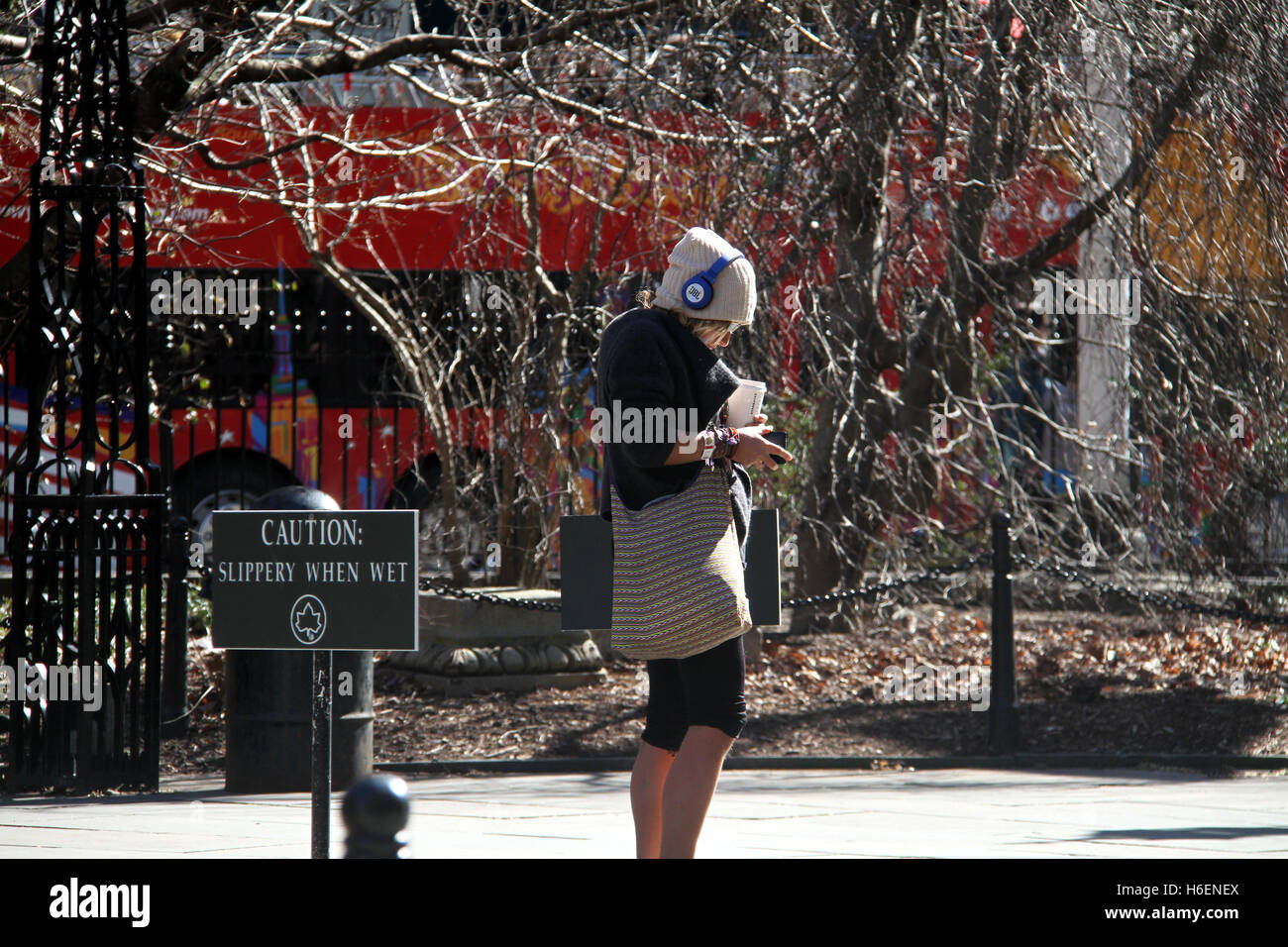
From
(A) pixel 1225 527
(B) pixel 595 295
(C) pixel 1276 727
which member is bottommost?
(C) pixel 1276 727

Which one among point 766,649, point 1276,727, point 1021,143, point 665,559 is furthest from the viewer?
point 766,649

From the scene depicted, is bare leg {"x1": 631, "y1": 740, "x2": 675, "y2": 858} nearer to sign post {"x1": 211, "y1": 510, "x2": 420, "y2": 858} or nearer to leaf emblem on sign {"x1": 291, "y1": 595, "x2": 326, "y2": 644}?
sign post {"x1": 211, "y1": 510, "x2": 420, "y2": 858}

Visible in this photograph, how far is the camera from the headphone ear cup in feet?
15.1

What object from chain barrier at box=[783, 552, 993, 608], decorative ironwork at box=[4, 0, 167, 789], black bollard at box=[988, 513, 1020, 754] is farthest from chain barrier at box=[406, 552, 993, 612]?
decorative ironwork at box=[4, 0, 167, 789]

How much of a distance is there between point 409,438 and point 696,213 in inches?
148

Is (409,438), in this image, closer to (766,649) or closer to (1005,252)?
(766,649)

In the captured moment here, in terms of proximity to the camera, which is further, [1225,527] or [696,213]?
[696,213]

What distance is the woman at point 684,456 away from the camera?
173 inches

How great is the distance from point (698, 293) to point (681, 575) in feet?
2.67

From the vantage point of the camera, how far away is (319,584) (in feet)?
15.9

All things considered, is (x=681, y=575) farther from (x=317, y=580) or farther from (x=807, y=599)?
(x=807, y=599)

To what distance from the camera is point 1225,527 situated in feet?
30.8

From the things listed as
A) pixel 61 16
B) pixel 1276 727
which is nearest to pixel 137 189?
pixel 61 16

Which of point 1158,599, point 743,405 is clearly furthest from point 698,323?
point 1158,599
